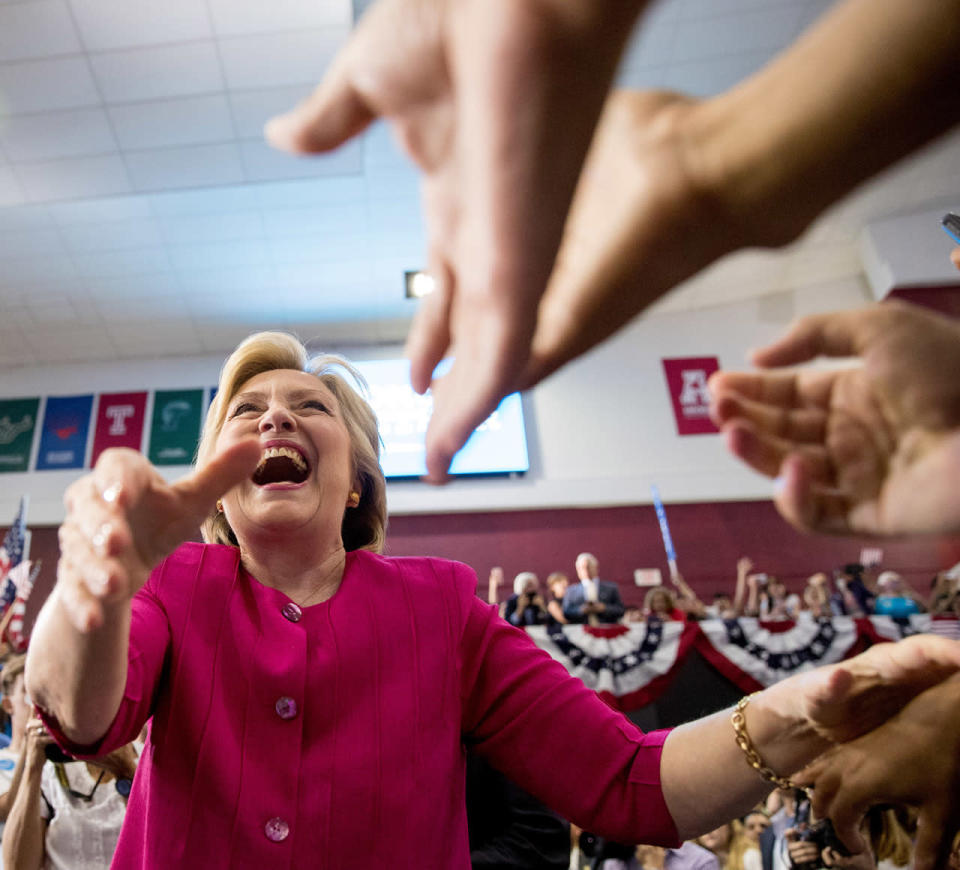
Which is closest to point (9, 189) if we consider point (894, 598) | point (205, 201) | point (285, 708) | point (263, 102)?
point (205, 201)

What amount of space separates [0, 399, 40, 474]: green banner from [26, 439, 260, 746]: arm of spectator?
604 cm

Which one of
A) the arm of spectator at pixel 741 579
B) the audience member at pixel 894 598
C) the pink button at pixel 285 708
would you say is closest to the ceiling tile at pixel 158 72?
the pink button at pixel 285 708

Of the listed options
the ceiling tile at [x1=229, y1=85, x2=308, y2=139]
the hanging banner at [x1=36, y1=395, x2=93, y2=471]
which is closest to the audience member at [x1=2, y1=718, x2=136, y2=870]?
the ceiling tile at [x1=229, y1=85, x2=308, y2=139]

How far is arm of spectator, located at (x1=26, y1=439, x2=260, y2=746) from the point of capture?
1.08 feet

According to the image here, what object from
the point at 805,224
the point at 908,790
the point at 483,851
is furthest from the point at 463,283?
the point at 483,851

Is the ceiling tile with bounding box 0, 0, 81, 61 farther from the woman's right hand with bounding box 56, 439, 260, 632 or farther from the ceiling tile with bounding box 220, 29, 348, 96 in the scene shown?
the woman's right hand with bounding box 56, 439, 260, 632

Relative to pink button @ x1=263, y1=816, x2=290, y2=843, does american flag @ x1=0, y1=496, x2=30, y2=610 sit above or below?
above

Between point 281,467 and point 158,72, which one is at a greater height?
point 158,72

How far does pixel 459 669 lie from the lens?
0.73m

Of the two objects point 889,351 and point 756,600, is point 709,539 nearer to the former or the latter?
point 756,600

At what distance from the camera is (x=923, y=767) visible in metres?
0.48

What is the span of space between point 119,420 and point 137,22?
346 centimetres

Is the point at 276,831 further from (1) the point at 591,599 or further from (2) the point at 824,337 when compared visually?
(1) the point at 591,599

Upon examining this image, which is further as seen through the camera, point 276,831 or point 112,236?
point 112,236
